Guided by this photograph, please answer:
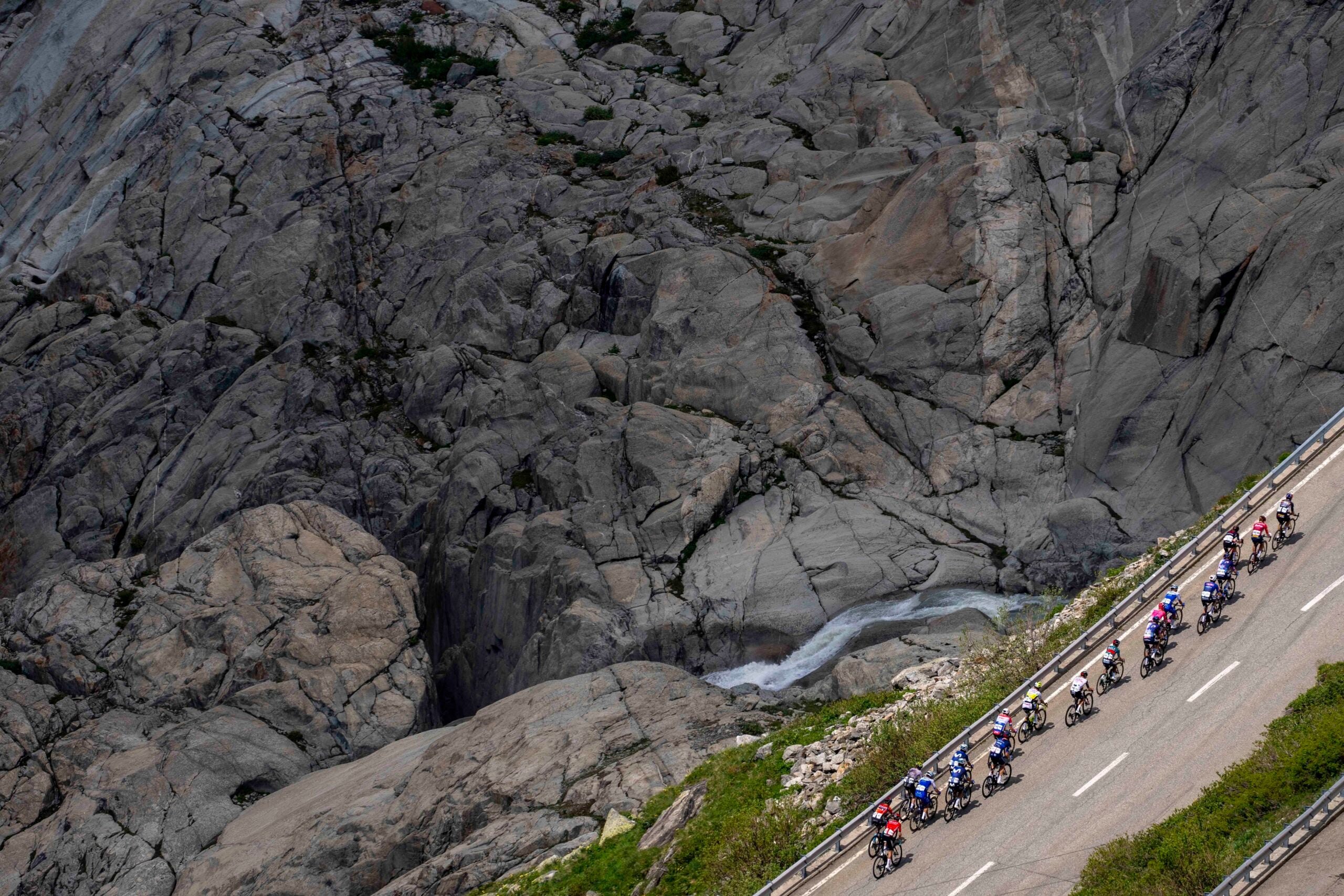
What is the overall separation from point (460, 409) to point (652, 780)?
3610cm

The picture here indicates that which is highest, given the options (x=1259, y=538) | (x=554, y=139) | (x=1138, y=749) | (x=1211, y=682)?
(x=554, y=139)

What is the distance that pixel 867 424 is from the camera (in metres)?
61.7

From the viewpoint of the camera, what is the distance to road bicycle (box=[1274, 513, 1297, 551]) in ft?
113

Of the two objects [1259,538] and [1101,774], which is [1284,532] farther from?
[1101,774]

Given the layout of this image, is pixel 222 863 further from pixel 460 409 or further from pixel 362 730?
pixel 460 409

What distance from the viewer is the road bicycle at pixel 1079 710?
31.0 metres

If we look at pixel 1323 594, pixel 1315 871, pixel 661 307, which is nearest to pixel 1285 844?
Result: pixel 1315 871

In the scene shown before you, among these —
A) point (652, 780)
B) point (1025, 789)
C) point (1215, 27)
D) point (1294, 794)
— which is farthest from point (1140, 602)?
point (1215, 27)

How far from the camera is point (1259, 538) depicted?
111 ft

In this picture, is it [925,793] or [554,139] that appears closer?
[925,793]

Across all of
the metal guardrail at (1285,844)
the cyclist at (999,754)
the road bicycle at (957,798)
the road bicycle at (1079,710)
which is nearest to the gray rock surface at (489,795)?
the road bicycle at (957,798)

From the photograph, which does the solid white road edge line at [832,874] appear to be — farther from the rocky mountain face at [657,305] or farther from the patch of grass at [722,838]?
the rocky mountain face at [657,305]

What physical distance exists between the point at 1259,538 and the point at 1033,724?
9223 mm

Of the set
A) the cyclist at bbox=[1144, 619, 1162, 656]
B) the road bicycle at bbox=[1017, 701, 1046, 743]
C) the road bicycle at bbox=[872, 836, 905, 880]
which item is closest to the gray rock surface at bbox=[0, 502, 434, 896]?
the road bicycle at bbox=[872, 836, 905, 880]
